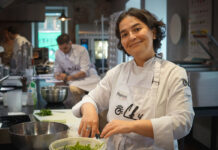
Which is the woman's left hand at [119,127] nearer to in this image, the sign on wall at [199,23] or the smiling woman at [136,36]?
the smiling woman at [136,36]

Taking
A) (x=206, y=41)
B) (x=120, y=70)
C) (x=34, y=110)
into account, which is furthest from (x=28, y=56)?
(x=120, y=70)

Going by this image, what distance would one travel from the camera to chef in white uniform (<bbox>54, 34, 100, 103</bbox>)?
4137 millimetres

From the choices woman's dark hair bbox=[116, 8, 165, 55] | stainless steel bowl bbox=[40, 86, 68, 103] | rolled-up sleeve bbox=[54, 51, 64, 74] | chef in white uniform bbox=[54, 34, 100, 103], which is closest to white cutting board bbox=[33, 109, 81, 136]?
stainless steel bowl bbox=[40, 86, 68, 103]

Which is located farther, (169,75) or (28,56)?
(28,56)

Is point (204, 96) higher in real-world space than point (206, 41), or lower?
lower

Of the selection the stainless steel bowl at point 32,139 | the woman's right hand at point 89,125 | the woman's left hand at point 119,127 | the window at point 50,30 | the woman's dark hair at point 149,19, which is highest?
the window at point 50,30

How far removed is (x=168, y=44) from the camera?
498 cm

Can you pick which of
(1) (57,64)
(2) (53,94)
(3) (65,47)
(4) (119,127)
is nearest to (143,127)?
(4) (119,127)

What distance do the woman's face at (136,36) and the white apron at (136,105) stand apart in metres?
0.10

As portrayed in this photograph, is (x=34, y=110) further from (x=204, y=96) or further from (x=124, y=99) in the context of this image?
(x=204, y=96)

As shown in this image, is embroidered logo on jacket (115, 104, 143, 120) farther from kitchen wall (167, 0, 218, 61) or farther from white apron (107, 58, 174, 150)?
kitchen wall (167, 0, 218, 61)

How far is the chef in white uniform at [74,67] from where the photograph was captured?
4.14 m

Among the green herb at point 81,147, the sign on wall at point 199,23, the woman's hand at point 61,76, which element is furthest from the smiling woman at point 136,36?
the woman's hand at point 61,76

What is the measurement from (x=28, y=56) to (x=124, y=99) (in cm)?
305
